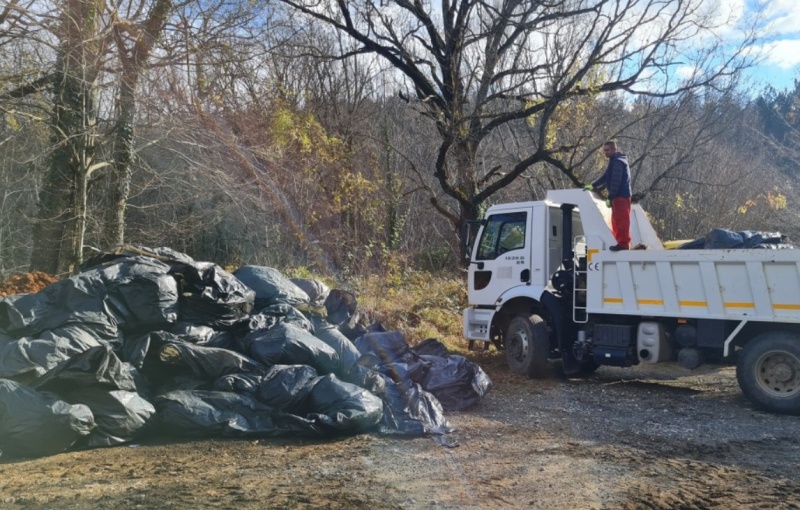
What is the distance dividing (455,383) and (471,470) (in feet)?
7.37

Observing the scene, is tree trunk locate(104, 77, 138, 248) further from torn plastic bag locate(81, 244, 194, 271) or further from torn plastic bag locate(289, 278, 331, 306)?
torn plastic bag locate(289, 278, 331, 306)

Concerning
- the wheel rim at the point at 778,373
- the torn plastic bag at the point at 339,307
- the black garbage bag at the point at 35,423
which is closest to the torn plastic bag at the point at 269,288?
the torn plastic bag at the point at 339,307

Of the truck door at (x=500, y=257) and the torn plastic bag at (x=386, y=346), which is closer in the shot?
the torn plastic bag at (x=386, y=346)

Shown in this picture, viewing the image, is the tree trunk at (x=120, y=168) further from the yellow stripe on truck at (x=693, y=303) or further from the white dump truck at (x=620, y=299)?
the yellow stripe on truck at (x=693, y=303)

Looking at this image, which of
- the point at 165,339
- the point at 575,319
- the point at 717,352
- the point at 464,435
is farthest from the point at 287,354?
the point at 717,352

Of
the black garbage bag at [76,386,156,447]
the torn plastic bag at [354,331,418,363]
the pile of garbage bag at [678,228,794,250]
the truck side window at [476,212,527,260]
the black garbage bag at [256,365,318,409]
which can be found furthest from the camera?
the truck side window at [476,212,527,260]

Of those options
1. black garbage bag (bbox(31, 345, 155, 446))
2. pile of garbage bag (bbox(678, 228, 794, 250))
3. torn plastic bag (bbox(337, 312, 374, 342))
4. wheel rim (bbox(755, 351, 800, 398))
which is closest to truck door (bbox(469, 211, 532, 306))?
pile of garbage bag (bbox(678, 228, 794, 250))

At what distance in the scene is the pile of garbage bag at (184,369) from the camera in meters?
5.44

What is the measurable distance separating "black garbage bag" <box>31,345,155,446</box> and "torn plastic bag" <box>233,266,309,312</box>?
216 centimetres

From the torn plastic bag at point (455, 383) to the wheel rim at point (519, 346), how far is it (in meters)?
2.28

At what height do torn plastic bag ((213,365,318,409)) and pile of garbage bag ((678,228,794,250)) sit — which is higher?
pile of garbage bag ((678,228,794,250))

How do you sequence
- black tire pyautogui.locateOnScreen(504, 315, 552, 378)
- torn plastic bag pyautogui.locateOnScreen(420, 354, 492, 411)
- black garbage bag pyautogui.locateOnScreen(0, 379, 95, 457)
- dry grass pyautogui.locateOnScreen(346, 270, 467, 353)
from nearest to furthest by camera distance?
1. black garbage bag pyautogui.locateOnScreen(0, 379, 95, 457)
2. torn plastic bag pyautogui.locateOnScreen(420, 354, 492, 411)
3. black tire pyautogui.locateOnScreen(504, 315, 552, 378)
4. dry grass pyautogui.locateOnScreen(346, 270, 467, 353)

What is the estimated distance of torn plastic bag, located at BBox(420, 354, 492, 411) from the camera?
Answer: 7227 mm

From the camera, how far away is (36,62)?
9250 mm
